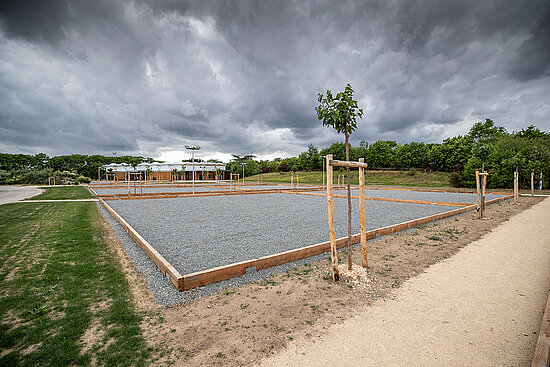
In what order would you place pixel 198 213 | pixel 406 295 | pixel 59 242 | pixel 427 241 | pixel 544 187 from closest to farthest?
1. pixel 406 295
2. pixel 59 242
3. pixel 427 241
4. pixel 198 213
5. pixel 544 187

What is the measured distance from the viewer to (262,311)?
9.40 ft

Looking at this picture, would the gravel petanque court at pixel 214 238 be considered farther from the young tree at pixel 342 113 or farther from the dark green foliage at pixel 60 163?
the dark green foliage at pixel 60 163

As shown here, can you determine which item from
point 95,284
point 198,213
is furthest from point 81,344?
point 198,213

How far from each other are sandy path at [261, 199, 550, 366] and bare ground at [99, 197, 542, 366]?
0.59ft

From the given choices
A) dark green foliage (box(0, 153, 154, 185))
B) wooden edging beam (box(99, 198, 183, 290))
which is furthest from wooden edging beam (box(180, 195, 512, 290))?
dark green foliage (box(0, 153, 154, 185))

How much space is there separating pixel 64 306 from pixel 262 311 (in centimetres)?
237

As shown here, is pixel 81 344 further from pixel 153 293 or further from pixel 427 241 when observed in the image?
pixel 427 241

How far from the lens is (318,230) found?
669 centimetres

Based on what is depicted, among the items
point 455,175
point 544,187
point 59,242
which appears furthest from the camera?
point 455,175

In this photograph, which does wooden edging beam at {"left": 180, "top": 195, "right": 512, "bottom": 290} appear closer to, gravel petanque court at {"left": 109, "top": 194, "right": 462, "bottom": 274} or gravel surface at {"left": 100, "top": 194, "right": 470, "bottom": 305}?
gravel surface at {"left": 100, "top": 194, "right": 470, "bottom": 305}

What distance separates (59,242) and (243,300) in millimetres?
4910

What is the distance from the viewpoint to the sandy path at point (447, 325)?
7.02 ft

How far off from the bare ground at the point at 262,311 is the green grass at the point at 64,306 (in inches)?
8.3

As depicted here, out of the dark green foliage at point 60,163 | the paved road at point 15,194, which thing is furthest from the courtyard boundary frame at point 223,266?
the dark green foliage at point 60,163
